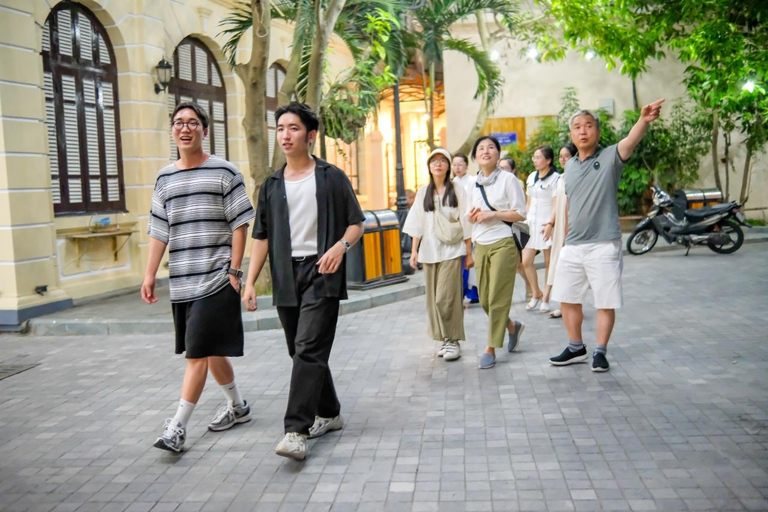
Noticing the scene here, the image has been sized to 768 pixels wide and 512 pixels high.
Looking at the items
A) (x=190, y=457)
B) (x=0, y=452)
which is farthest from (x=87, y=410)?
(x=190, y=457)

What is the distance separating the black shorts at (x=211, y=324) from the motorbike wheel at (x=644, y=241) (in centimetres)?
1181

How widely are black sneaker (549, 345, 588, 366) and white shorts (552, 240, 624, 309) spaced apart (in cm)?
49

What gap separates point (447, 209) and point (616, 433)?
2830 millimetres

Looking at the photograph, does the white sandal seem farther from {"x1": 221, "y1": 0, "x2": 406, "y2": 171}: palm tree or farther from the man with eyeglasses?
the man with eyeglasses

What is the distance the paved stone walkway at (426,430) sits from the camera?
4164 mm

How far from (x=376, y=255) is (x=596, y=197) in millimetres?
5668

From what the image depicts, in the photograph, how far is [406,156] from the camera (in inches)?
1334

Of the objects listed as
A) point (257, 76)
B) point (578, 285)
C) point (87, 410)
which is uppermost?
point (257, 76)

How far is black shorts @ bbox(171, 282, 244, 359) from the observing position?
493cm

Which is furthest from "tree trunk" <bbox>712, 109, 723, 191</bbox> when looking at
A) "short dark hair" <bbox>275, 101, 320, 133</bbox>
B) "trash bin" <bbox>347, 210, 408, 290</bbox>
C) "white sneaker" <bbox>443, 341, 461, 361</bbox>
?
"short dark hair" <bbox>275, 101, 320, 133</bbox>

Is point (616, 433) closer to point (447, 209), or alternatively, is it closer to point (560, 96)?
point (447, 209)

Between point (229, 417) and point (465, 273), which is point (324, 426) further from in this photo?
point (465, 273)

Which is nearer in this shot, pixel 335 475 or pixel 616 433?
pixel 335 475

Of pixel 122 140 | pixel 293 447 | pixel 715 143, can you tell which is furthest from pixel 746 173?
pixel 293 447
